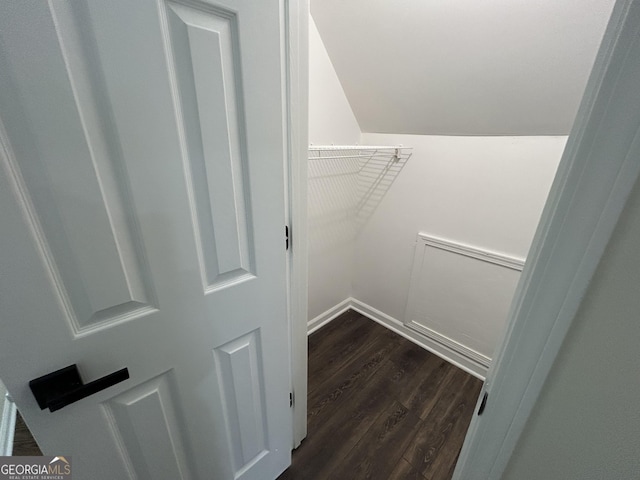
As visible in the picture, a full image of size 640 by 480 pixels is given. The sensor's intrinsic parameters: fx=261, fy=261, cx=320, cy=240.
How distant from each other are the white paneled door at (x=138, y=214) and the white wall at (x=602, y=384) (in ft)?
2.38

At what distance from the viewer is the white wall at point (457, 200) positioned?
1398mm

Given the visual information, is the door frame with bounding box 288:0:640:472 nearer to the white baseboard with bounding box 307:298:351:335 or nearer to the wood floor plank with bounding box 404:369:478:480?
the wood floor plank with bounding box 404:369:478:480

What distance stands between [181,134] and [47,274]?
0.39 m

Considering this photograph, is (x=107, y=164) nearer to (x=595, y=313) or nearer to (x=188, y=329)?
(x=188, y=329)

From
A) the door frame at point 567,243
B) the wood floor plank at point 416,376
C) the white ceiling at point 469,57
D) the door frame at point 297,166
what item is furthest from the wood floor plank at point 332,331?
the white ceiling at point 469,57

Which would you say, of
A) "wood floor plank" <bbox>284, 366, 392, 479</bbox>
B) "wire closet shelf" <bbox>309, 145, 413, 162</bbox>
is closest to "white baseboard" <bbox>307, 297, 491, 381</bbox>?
"wood floor plank" <bbox>284, 366, 392, 479</bbox>

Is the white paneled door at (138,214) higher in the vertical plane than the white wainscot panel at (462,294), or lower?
higher

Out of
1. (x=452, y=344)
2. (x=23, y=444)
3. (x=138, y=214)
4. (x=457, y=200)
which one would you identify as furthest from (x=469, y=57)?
(x=23, y=444)

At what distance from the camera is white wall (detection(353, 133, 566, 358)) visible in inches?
55.1

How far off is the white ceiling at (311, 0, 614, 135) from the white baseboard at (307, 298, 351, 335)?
5.31 feet

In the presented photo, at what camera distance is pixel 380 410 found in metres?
1.60

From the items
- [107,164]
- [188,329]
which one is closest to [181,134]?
[107,164]

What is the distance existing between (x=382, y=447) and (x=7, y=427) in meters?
1.52

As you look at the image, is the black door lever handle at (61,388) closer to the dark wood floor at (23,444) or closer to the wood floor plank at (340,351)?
the dark wood floor at (23,444)
